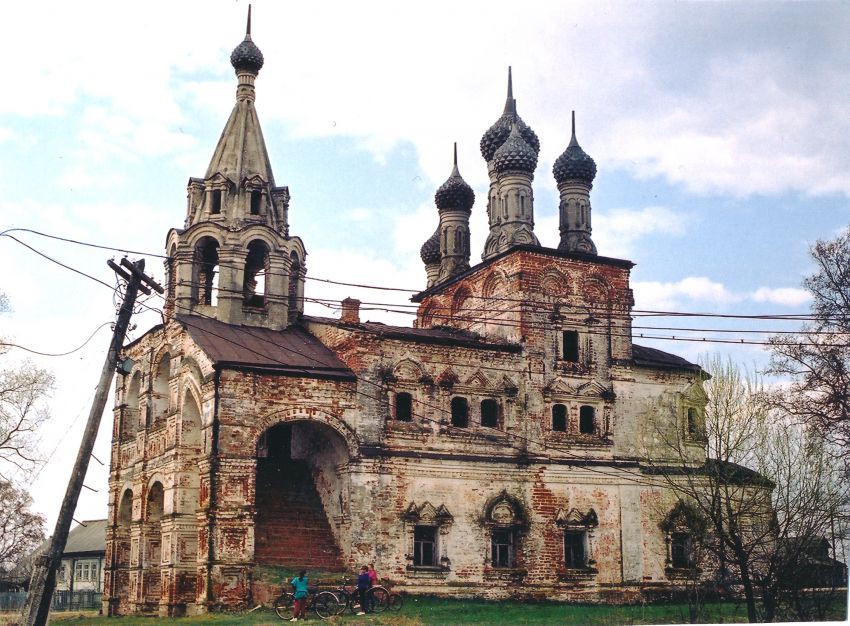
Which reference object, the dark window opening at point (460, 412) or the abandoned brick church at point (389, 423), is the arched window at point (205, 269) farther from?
the dark window opening at point (460, 412)

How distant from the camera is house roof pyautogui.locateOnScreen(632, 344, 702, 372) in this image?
31.7m

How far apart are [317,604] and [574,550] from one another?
29.9 ft

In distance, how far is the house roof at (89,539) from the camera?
46281 mm

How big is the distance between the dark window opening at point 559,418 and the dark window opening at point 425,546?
488 centimetres

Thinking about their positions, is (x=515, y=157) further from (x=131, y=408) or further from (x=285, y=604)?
(x=285, y=604)

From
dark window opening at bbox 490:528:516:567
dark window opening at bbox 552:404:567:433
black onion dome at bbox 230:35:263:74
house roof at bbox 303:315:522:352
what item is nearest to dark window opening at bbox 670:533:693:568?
dark window opening at bbox 552:404:567:433

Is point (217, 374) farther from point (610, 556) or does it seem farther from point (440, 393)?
point (610, 556)

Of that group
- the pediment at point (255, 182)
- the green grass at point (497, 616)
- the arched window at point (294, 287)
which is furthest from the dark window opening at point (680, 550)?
the pediment at point (255, 182)

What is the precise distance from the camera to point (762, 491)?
24172 mm

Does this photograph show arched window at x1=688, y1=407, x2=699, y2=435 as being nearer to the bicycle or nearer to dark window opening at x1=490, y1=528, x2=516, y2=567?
dark window opening at x1=490, y1=528, x2=516, y2=567

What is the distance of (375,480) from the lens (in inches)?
1069

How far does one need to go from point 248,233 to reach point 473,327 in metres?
7.38

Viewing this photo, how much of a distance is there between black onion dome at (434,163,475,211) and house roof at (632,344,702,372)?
25.2 feet

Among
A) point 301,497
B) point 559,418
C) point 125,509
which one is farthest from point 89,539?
point 559,418
